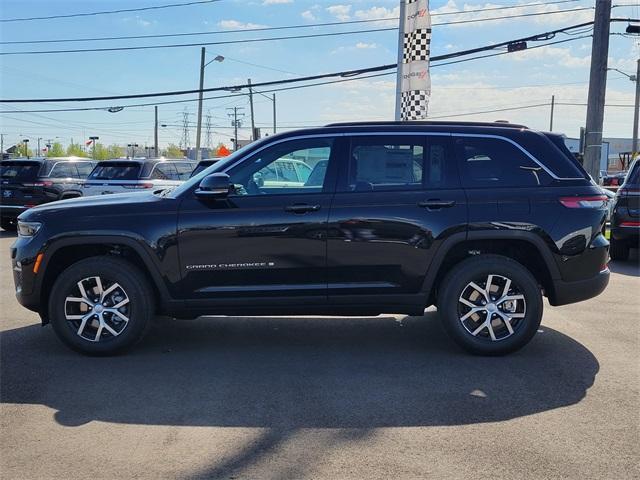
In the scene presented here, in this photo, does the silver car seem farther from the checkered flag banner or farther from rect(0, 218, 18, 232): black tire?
the checkered flag banner

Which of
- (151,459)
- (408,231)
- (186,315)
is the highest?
(408,231)

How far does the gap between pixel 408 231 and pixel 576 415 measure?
1.89m

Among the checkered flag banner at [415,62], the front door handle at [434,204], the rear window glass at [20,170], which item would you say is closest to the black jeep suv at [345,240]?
the front door handle at [434,204]

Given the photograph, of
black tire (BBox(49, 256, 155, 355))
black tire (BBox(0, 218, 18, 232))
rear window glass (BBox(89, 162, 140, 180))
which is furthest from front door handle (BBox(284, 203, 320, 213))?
black tire (BBox(0, 218, 18, 232))

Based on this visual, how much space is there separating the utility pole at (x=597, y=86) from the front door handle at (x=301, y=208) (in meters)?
11.5

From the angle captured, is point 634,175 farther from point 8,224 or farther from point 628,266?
point 8,224

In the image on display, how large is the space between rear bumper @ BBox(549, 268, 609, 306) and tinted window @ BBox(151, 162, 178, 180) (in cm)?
1118

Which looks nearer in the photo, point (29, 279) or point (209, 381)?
point (209, 381)

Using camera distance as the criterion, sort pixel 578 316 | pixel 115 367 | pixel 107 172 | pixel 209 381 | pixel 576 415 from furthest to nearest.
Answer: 1. pixel 107 172
2. pixel 578 316
3. pixel 115 367
4. pixel 209 381
5. pixel 576 415

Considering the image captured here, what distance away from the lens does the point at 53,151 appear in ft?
384

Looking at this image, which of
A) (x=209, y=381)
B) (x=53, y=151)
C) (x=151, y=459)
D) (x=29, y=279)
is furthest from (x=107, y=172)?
(x=53, y=151)

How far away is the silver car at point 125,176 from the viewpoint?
14.3 m

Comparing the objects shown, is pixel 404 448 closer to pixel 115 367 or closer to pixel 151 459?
pixel 151 459

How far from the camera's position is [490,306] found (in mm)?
5234
